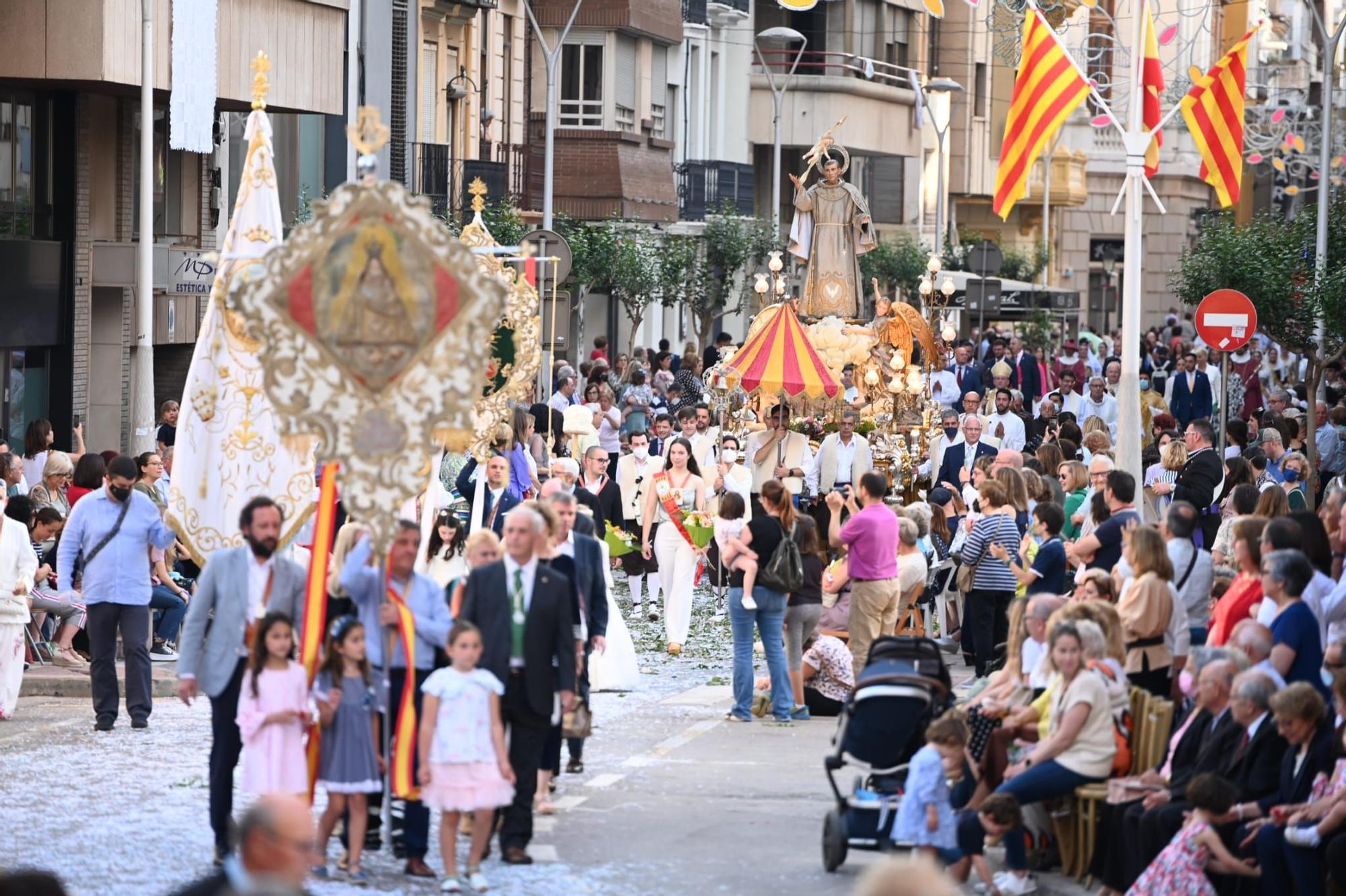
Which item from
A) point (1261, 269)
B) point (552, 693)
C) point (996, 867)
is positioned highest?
point (1261, 269)

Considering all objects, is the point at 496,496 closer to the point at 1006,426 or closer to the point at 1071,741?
the point at 1071,741

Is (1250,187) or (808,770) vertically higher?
(1250,187)

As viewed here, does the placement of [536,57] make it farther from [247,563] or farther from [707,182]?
[247,563]

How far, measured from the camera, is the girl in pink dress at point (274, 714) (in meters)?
11.2

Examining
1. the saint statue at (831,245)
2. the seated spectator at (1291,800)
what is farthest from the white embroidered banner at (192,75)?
the seated spectator at (1291,800)

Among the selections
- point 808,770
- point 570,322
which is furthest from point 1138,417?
point 570,322

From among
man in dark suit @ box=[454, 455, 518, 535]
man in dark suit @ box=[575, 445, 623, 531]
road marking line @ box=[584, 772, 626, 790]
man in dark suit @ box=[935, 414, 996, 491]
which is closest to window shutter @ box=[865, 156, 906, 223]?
man in dark suit @ box=[935, 414, 996, 491]

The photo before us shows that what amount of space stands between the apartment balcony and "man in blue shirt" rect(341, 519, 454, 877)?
45940mm

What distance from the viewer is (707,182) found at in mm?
52219

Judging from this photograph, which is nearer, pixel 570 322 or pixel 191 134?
pixel 191 134

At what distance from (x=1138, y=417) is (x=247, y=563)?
10517 mm

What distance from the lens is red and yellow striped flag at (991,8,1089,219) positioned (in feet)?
74.2

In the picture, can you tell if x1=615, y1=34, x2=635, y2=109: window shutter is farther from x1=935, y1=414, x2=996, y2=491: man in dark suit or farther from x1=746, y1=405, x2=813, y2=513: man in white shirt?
x1=935, y1=414, x2=996, y2=491: man in dark suit

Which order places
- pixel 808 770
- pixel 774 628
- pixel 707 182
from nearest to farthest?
pixel 808 770 < pixel 774 628 < pixel 707 182
